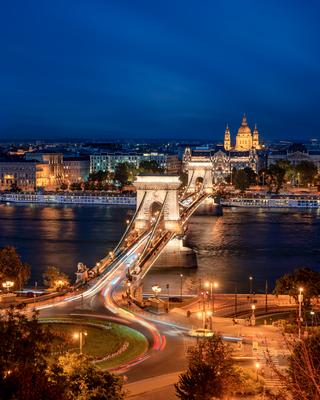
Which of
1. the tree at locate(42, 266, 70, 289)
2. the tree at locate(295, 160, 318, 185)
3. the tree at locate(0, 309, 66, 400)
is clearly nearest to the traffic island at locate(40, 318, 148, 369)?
the tree at locate(0, 309, 66, 400)

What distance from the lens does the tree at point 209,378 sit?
25.7 ft

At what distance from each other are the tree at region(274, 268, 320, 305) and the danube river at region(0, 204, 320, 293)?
3.01m

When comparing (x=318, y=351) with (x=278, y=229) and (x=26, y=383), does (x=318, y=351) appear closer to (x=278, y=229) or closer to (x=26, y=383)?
(x=26, y=383)

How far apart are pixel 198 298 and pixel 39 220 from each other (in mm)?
22074

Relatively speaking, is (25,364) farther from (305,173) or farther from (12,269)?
(305,173)

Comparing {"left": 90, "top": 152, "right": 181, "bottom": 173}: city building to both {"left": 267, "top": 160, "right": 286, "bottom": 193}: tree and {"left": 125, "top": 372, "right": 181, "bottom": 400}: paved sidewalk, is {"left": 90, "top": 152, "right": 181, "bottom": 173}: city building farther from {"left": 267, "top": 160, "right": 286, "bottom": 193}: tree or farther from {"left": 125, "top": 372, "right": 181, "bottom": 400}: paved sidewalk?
{"left": 125, "top": 372, "right": 181, "bottom": 400}: paved sidewalk

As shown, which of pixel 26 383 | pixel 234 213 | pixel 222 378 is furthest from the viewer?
pixel 234 213

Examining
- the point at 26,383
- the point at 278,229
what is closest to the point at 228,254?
the point at 278,229

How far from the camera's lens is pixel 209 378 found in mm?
7938

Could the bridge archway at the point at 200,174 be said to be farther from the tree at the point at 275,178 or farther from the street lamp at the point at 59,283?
the street lamp at the point at 59,283

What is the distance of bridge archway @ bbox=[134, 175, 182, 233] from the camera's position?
25062mm

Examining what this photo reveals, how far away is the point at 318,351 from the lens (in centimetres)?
855

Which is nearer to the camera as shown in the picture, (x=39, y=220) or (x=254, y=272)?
(x=254, y=272)

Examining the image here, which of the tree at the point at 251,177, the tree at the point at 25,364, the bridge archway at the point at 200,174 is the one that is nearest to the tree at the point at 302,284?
the tree at the point at 25,364
